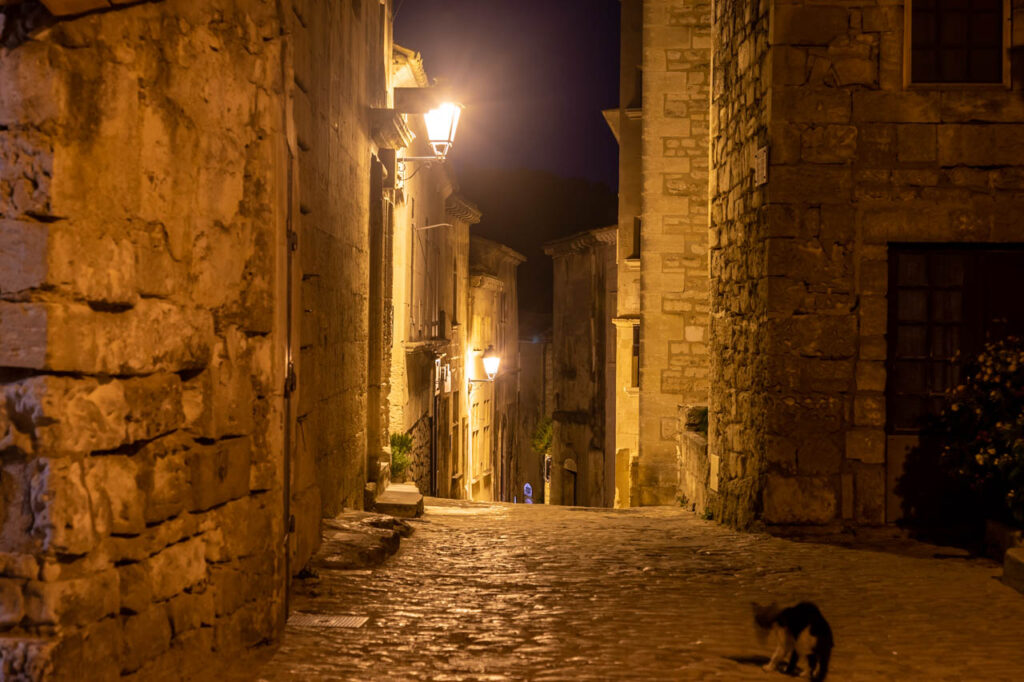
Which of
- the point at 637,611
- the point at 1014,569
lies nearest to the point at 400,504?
the point at 637,611

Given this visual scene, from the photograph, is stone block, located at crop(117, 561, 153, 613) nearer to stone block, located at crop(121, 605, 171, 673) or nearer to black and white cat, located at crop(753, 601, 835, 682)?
stone block, located at crop(121, 605, 171, 673)

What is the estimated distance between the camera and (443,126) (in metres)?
9.48

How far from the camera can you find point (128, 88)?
10.3ft

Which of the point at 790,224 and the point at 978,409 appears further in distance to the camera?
the point at 790,224

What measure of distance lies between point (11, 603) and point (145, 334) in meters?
0.90

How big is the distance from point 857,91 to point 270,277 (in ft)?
16.5

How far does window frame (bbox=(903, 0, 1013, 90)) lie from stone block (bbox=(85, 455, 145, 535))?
6.21 meters

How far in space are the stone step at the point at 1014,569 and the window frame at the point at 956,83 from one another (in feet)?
11.1

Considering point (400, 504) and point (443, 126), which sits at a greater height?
point (443, 126)

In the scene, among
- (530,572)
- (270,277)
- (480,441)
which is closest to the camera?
(270,277)

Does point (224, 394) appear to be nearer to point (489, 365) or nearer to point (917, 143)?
point (917, 143)

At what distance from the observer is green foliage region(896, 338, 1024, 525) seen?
6.05 metres

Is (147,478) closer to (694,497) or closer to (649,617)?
(649,617)

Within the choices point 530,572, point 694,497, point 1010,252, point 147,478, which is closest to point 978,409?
point 1010,252
